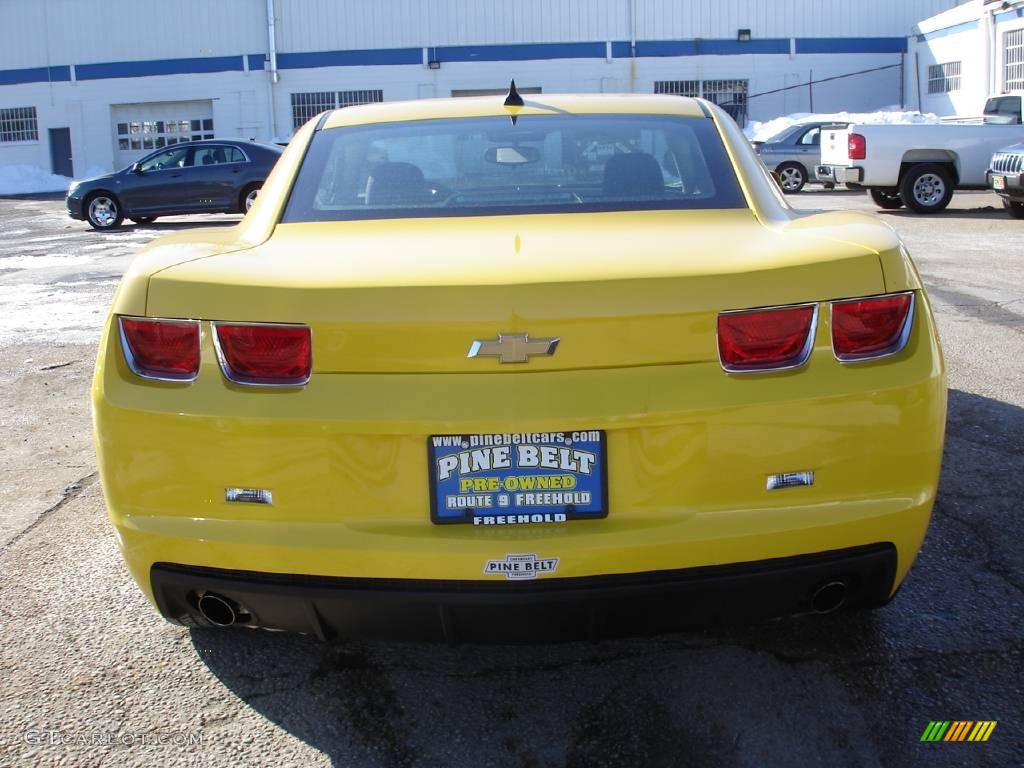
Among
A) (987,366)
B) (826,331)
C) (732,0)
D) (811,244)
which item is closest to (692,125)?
(811,244)

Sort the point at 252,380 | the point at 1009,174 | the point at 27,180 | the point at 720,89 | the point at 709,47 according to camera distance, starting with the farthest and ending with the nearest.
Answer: the point at 27,180
the point at 720,89
the point at 709,47
the point at 1009,174
the point at 252,380

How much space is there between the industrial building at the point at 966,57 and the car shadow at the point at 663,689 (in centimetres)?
2566

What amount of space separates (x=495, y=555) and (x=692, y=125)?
1.76 metres

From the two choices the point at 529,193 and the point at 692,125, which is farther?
the point at 692,125

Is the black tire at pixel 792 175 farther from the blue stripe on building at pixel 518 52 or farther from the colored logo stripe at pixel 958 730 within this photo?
the colored logo stripe at pixel 958 730

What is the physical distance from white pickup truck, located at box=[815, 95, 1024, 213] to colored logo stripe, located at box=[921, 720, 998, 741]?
1510 cm

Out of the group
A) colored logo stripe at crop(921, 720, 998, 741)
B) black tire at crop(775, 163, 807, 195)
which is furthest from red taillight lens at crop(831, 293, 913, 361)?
black tire at crop(775, 163, 807, 195)

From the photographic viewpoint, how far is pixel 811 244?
261 cm

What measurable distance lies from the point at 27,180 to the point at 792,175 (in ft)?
86.5

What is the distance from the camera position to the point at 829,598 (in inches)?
102

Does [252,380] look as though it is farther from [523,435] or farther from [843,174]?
[843,174]

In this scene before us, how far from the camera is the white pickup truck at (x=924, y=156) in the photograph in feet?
54.1

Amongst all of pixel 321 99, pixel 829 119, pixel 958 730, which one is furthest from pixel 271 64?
pixel 958 730

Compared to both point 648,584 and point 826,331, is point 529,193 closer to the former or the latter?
point 826,331
